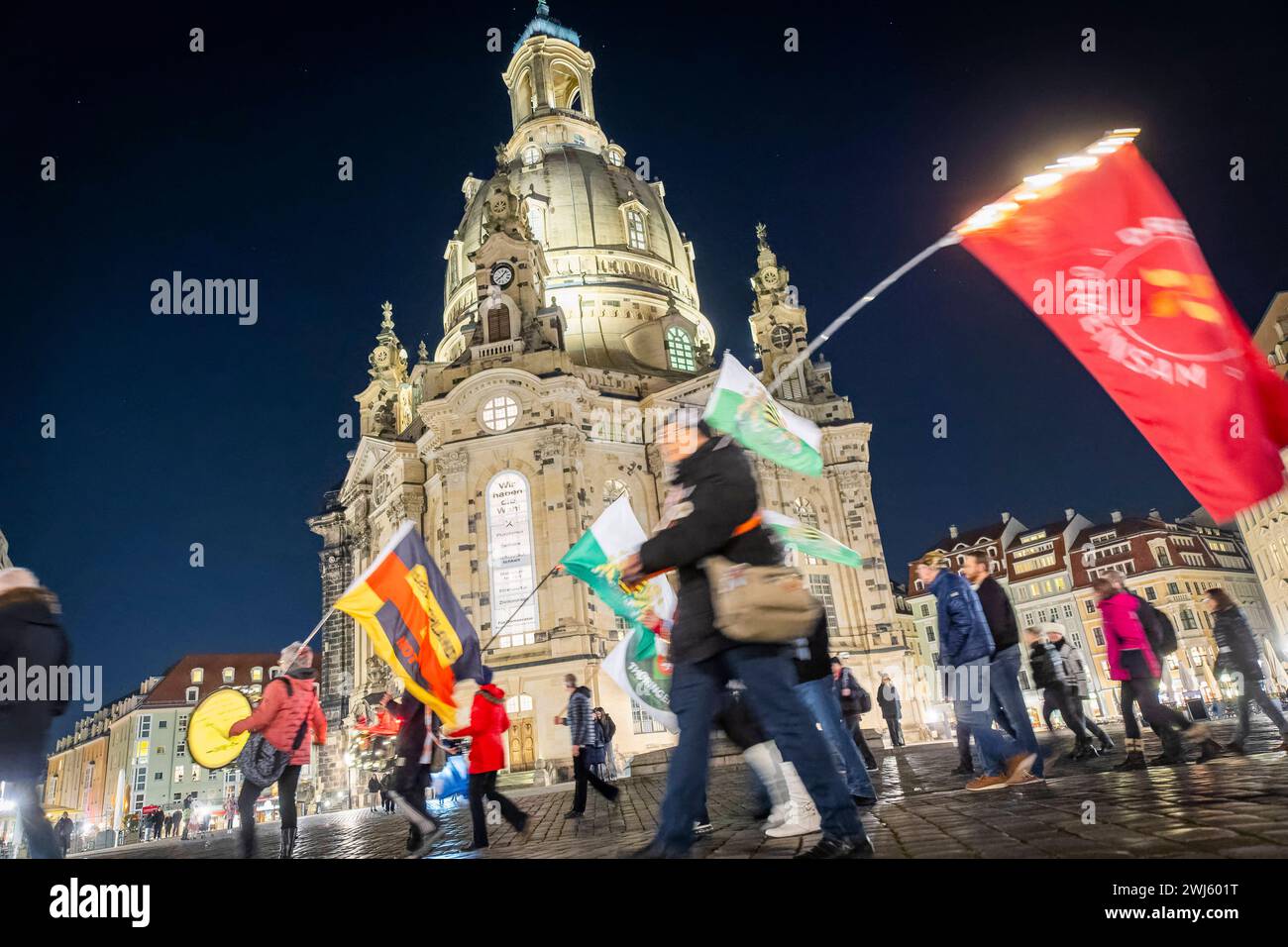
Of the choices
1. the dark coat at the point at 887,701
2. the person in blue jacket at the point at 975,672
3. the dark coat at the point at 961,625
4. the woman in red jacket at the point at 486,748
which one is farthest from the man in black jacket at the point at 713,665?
the dark coat at the point at 887,701

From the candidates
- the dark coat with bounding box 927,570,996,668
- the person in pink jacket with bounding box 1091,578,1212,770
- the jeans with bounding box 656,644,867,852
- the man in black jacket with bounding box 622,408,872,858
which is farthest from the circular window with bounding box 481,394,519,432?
the jeans with bounding box 656,644,867,852

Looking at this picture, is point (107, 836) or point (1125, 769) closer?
point (1125, 769)

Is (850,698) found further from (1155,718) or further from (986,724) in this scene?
(986,724)

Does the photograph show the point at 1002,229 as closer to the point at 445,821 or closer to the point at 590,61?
the point at 445,821

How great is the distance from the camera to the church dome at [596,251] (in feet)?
158

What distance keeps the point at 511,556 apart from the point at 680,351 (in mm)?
18023

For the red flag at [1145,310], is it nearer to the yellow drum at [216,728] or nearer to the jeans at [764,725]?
the jeans at [764,725]

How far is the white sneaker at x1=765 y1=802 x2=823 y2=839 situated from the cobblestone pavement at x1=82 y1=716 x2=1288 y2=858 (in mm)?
180

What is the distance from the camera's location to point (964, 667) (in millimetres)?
8258

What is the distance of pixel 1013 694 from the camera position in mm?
8227
